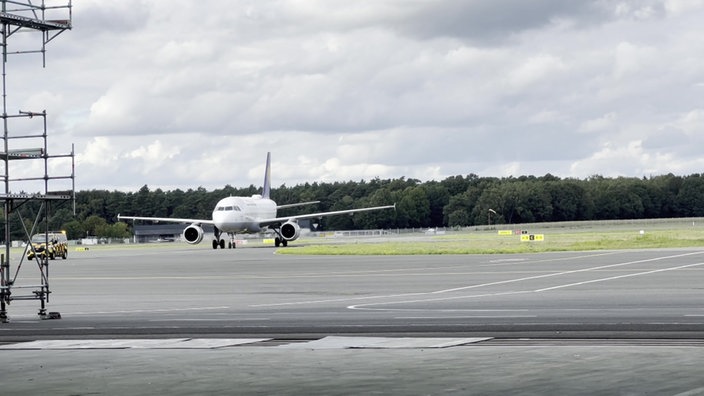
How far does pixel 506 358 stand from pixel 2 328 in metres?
11.2

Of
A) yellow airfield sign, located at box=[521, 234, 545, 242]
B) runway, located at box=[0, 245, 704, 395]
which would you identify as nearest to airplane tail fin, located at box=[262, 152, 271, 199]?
yellow airfield sign, located at box=[521, 234, 545, 242]

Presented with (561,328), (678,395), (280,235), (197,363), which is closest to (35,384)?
(197,363)

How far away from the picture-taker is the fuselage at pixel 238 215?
3479 inches

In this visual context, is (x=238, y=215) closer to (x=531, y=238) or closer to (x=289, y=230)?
(x=289, y=230)

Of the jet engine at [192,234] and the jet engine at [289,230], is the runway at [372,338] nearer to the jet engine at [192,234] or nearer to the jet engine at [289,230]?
the jet engine at [289,230]

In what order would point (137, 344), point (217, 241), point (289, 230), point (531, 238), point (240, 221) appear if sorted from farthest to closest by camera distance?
point (217, 241)
point (289, 230)
point (240, 221)
point (531, 238)
point (137, 344)

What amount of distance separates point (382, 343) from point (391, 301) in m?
11.1

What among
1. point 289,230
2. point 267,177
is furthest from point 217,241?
point 267,177

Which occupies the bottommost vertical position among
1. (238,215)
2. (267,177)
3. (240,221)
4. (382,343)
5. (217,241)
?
(382,343)

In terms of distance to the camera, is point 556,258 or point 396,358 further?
point 556,258

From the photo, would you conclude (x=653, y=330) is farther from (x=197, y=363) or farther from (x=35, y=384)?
(x=35, y=384)

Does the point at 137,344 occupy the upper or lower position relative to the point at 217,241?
lower

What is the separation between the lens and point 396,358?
1407 cm

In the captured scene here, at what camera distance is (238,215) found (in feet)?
292
